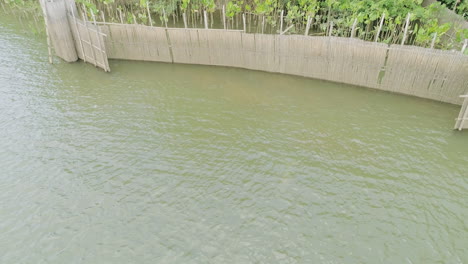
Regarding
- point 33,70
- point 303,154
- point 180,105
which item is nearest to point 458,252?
point 303,154

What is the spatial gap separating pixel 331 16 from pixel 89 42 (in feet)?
33.2

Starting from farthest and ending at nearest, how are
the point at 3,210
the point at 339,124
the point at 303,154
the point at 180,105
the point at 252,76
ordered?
the point at 252,76, the point at 180,105, the point at 339,124, the point at 303,154, the point at 3,210

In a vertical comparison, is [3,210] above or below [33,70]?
below

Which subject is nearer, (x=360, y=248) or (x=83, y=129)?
(x=360, y=248)

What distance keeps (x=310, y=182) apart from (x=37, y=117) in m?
8.54

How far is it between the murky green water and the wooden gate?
1070 mm

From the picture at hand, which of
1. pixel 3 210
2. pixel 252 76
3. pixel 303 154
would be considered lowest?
pixel 3 210

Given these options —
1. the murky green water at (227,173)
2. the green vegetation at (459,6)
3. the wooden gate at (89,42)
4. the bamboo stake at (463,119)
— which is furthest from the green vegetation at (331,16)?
the murky green water at (227,173)

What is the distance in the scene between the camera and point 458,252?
20.8ft

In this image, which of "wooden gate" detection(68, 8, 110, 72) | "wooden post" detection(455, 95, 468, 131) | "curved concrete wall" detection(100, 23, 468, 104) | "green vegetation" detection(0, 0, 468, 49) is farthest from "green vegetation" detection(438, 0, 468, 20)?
"wooden gate" detection(68, 8, 110, 72)

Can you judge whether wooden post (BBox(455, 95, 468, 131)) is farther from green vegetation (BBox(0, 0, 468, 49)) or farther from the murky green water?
green vegetation (BBox(0, 0, 468, 49))

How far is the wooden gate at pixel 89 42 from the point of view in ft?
38.7

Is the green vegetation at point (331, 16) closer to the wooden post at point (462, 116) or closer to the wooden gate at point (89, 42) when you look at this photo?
the wooden gate at point (89, 42)

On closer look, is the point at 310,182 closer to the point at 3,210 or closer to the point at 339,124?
the point at 339,124
